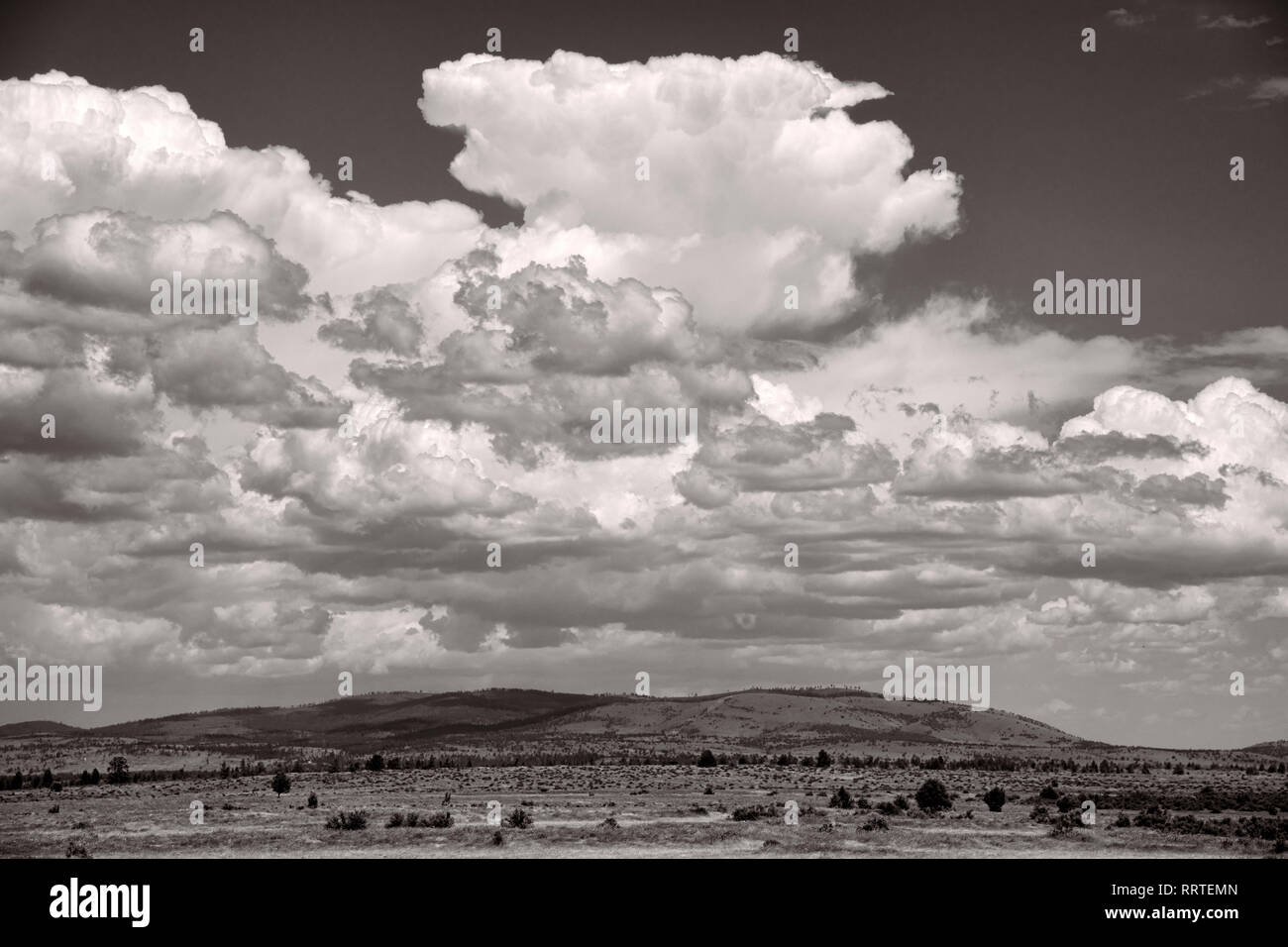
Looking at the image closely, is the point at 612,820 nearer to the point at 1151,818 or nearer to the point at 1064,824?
the point at 1064,824

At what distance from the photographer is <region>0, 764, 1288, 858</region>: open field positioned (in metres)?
55.0

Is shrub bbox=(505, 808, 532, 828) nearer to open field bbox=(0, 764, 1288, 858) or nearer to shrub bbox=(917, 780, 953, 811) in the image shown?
open field bbox=(0, 764, 1288, 858)

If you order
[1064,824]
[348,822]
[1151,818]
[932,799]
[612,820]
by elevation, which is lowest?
[1151,818]

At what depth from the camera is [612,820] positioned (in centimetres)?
6328

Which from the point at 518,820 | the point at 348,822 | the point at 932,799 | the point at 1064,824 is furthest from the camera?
the point at 932,799

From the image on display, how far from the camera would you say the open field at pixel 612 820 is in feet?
180

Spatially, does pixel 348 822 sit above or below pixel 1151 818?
above

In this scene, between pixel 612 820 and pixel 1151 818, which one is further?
pixel 1151 818

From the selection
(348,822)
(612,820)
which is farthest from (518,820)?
(348,822)

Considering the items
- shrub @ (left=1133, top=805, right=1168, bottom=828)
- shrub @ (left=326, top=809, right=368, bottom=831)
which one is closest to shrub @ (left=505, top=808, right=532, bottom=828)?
shrub @ (left=326, top=809, right=368, bottom=831)
